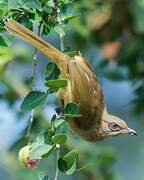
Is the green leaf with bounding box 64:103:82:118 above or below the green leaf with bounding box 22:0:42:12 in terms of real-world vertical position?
below

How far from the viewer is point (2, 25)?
3.01 meters

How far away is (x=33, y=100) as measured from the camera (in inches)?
118

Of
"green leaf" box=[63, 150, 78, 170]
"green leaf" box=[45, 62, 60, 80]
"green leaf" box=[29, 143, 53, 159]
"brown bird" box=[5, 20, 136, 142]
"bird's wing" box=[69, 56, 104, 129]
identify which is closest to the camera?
"green leaf" box=[29, 143, 53, 159]

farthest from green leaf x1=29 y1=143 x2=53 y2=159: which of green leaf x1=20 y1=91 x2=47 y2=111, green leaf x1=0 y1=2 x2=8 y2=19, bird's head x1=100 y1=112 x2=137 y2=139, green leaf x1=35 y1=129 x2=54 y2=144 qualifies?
bird's head x1=100 y1=112 x2=137 y2=139

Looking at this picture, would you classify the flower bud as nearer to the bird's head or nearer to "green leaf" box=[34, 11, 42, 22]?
"green leaf" box=[34, 11, 42, 22]

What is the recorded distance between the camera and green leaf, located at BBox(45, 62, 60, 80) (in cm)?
309

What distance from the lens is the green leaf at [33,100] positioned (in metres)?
2.97

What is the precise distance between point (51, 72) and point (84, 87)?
0.44 meters

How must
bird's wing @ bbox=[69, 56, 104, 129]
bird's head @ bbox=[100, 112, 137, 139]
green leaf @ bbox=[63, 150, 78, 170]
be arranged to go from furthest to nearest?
bird's head @ bbox=[100, 112, 137, 139]
bird's wing @ bbox=[69, 56, 104, 129]
green leaf @ bbox=[63, 150, 78, 170]

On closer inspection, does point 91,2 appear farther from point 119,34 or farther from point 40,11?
point 40,11

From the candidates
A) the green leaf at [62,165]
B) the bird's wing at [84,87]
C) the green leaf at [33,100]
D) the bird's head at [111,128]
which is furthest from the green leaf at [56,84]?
the bird's head at [111,128]

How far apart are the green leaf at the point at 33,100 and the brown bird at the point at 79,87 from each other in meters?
0.24

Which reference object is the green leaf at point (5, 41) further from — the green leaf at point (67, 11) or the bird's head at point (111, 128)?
the bird's head at point (111, 128)

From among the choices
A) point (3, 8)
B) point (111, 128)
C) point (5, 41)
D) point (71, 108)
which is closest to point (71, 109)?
point (71, 108)
